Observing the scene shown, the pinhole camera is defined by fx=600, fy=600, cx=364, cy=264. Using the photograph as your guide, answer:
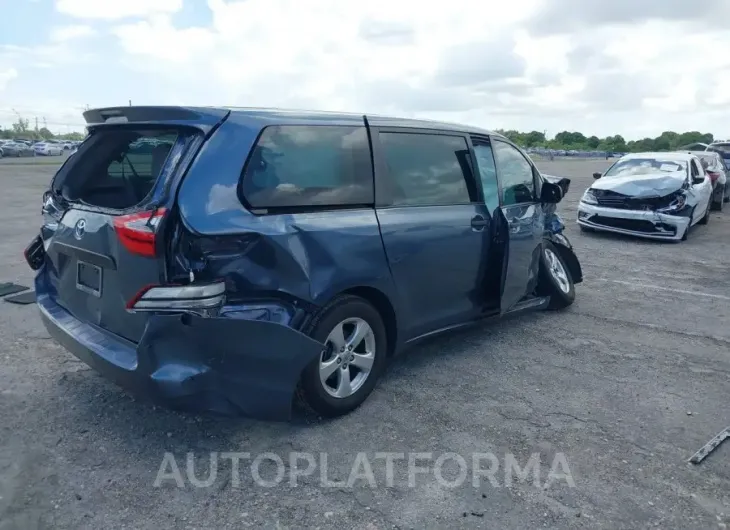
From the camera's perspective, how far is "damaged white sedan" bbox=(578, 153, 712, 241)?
10.3 meters

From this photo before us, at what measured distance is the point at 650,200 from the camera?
10438 mm

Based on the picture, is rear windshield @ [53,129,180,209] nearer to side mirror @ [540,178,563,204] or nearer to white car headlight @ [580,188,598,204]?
side mirror @ [540,178,563,204]

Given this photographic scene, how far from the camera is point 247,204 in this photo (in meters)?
3.05

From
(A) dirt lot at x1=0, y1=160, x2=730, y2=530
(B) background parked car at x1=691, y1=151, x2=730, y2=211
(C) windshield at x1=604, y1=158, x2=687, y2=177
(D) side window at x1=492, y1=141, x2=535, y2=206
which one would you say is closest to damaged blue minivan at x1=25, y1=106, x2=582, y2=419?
(A) dirt lot at x1=0, y1=160, x2=730, y2=530

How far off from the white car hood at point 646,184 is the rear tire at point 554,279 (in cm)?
535

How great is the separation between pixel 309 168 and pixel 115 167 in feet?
4.07

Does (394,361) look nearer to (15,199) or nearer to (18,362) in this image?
(18,362)

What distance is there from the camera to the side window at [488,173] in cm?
462

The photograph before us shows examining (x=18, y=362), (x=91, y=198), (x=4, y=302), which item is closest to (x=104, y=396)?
(x=18, y=362)

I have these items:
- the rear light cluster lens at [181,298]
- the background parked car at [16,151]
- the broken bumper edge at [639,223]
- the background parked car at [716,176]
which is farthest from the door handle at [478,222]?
the background parked car at [16,151]

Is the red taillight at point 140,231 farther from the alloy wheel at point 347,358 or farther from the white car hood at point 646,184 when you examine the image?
the white car hood at point 646,184

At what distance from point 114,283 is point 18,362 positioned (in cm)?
179

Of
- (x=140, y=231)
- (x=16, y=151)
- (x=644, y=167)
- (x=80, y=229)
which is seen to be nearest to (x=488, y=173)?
(x=140, y=231)

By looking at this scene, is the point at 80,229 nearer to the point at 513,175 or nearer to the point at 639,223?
the point at 513,175
